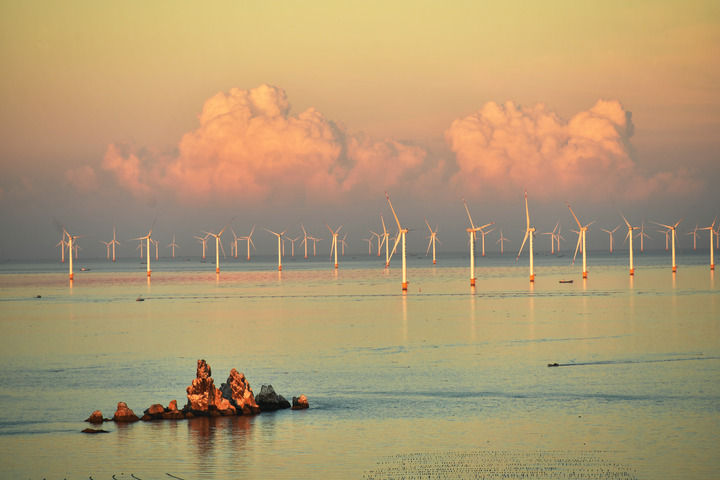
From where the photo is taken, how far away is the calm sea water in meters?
32.0

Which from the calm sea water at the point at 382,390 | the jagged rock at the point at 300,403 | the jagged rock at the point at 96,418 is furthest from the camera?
the jagged rock at the point at 300,403

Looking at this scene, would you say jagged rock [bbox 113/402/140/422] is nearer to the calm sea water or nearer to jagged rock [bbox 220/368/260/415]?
the calm sea water

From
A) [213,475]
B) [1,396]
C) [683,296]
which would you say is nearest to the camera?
[213,475]

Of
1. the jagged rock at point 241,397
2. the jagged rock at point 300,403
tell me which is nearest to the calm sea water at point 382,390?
the jagged rock at point 300,403

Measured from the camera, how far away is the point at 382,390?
47.2 meters

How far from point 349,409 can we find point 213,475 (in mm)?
12014

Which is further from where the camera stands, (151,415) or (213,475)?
(151,415)

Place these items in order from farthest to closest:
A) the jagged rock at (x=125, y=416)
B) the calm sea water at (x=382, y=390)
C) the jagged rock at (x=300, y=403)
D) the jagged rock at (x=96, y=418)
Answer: the jagged rock at (x=300, y=403)
the jagged rock at (x=96, y=418)
the jagged rock at (x=125, y=416)
the calm sea water at (x=382, y=390)

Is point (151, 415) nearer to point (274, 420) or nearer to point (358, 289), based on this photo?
point (274, 420)

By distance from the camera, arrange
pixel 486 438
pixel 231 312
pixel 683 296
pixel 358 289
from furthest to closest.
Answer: pixel 358 289
pixel 683 296
pixel 231 312
pixel 486 438

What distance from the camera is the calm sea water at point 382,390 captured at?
32031 millimetres

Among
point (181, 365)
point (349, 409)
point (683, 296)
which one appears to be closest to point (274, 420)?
point (349, 409)

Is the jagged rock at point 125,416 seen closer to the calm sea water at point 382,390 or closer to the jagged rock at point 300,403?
the calm sea water at point 382,390

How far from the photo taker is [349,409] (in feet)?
137
